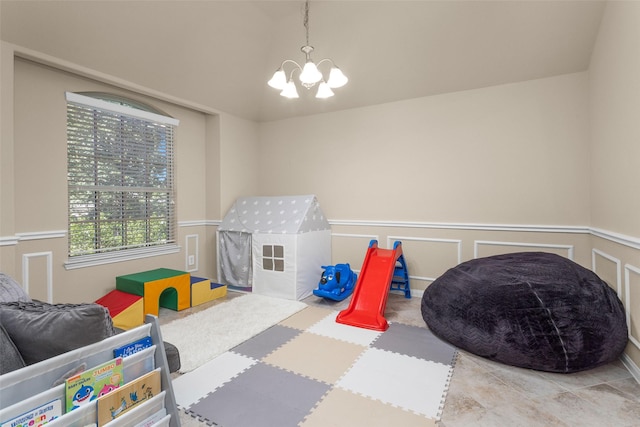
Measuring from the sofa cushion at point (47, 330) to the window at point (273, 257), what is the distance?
8.94 feet

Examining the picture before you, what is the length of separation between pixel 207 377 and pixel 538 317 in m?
2.36

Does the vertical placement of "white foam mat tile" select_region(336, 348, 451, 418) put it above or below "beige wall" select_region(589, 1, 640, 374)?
below

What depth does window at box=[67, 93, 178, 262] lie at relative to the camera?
10.6 feet

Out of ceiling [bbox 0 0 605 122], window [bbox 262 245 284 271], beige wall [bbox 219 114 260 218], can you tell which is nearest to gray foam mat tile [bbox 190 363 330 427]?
window [bbox 262 245 284 271]

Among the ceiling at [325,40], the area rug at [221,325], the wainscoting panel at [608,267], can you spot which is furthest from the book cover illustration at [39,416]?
the wainscoting panel at [608,267]

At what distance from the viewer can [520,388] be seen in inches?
78.7

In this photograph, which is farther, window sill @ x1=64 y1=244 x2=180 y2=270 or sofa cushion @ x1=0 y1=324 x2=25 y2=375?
window sill @ x1=64 y1=244 x2=180 y2=270

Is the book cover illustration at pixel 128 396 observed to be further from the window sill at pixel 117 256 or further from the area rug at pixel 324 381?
the window sill at pixel 117 256

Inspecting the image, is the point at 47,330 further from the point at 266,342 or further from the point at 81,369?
the point at 266,342

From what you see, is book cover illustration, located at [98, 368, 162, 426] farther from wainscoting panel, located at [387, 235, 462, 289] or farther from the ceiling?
wainscoting panel, located at [387, 235, 462, 289]

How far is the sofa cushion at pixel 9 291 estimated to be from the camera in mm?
1592

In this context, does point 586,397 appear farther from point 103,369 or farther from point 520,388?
point 103,369

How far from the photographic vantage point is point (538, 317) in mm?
2186

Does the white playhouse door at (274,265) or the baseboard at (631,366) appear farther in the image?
the white playhouse door at (274,265)
